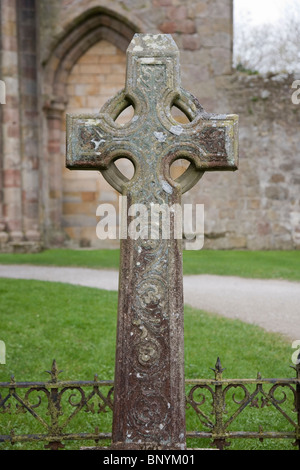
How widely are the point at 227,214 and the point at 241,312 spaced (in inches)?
291

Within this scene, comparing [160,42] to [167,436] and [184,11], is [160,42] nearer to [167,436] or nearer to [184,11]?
[167,436]

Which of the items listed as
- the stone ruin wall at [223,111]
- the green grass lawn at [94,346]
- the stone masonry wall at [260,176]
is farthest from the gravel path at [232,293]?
the stone masonry wall at [260,176]

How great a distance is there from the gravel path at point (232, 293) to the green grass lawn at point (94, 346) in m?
0.39

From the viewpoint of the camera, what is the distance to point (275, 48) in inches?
997

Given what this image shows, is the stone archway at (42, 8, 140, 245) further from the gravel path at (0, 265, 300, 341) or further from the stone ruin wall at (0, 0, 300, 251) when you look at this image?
the gravel path at (0, 265, 300, 341)

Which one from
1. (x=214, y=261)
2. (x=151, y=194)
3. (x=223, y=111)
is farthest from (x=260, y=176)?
(x=151, y=194)

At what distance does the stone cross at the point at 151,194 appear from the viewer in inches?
109

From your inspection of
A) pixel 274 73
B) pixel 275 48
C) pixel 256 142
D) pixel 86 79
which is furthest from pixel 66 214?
pixel 275 48

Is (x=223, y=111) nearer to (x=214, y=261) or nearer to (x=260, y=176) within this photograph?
(x=260, y=176)

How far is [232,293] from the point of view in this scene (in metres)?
8.85

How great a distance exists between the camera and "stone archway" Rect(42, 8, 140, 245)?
1497cm

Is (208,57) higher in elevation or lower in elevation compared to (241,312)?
higher

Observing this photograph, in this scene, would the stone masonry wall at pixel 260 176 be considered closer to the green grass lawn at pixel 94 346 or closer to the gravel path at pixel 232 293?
the gravel path at pixel 232 293
